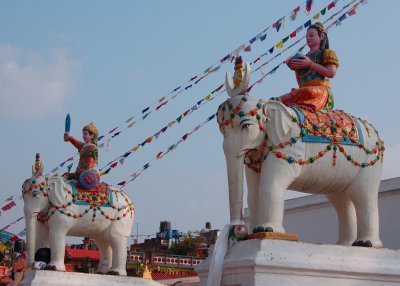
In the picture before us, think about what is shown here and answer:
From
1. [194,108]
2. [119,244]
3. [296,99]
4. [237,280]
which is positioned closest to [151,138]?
[194,108]

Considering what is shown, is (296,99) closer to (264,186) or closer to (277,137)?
(277,137)

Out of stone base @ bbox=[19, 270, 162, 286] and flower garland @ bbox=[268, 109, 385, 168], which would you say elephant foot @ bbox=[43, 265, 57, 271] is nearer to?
stone base @ bbox=[19, 270, 162, 286]

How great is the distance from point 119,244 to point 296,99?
595cm

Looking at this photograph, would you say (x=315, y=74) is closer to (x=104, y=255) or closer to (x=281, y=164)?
(x=281, y=164)

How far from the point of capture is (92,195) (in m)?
11.8

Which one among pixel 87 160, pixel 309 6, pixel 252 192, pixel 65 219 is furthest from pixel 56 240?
pixel 309 6

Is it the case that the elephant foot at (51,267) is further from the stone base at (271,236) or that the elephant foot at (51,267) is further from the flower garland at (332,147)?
the flower garland at (332,147)

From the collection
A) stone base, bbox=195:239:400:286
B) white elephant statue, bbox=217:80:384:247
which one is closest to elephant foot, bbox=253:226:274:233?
white elephant statue, bbox=217:80:384:247

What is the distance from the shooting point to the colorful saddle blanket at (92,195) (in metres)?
11.7

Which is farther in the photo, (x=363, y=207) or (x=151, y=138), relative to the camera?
(x=151, y=138)

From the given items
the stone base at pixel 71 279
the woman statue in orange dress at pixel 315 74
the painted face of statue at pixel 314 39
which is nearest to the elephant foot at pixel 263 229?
the woman statue in orange dress at pixel 315 74

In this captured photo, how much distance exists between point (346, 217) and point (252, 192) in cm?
121

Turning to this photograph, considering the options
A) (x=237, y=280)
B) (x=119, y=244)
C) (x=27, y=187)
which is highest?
(x=27, y=187)

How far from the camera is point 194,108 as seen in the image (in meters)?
11.2
